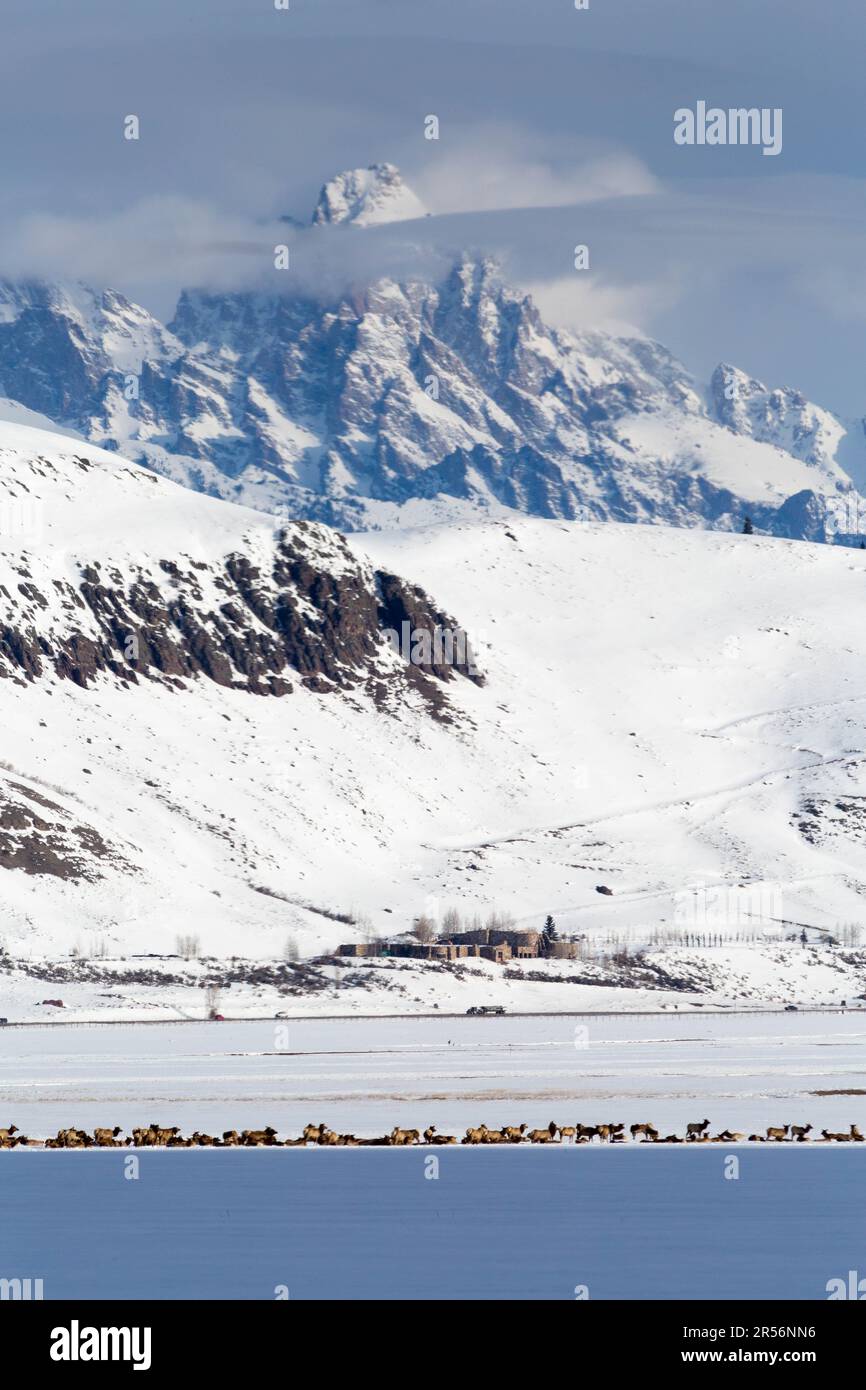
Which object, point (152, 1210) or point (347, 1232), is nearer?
point (347, 1232)

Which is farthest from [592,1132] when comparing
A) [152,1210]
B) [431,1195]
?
[152,1210]

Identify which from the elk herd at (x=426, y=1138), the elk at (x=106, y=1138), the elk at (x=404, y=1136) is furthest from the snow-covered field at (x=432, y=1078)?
the elk at (x=106, y=1138)

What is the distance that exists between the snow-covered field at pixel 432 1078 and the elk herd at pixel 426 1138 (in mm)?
3912

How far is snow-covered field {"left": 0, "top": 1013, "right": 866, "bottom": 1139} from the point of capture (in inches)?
3910

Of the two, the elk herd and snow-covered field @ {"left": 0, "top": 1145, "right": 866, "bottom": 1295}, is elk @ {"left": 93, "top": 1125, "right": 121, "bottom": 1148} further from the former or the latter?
snow-covered field @ {"left": 0, "top": 1145, "right": 866, "bottom": 1295}

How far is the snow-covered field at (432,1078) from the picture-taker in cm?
9931

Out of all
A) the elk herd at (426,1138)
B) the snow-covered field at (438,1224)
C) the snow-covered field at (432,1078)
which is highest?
the snow-covered field at (432,1078)

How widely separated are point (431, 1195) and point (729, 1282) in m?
20.0

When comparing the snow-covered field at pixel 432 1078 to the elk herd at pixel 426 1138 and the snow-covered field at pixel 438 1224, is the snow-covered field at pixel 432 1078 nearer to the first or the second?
the elk herd at pixel 426 1138

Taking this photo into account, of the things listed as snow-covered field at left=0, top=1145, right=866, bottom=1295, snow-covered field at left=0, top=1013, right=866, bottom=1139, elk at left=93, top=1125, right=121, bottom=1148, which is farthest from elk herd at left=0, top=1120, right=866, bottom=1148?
snow-covered field at left=0, top=1013, right=866, bottom=1139
